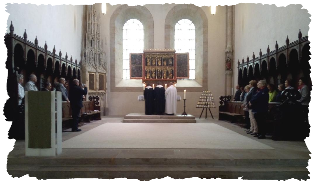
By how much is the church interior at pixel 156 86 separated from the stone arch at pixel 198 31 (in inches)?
2.3

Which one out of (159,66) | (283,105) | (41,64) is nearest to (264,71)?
(283,105)

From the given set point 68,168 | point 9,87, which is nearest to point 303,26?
point 68,168

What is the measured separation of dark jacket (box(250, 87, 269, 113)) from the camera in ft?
22.7

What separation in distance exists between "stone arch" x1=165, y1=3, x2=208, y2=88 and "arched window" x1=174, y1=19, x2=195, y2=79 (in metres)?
0.29

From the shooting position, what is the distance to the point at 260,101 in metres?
6.93

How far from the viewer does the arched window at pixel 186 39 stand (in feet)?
55.8

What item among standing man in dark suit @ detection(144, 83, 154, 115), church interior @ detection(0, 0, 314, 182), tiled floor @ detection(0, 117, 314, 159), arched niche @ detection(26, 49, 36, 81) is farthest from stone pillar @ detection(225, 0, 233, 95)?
arched niche @ detection(26, 49, 36, 81)

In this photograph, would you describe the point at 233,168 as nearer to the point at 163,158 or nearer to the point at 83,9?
the point at 163,158

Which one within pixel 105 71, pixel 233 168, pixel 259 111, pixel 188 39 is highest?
pixel 188 39

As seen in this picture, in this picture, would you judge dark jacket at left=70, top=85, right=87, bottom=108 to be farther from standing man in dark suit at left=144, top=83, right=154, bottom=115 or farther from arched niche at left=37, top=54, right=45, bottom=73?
standing man in dark suit at left=144, top=83, right=154, bottom=115

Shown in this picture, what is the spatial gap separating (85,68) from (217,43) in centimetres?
764

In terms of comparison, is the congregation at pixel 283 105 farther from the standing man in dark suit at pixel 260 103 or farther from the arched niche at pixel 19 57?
the arched niche at pixel 19 57

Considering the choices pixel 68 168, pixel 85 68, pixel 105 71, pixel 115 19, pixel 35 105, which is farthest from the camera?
pixel 115 19

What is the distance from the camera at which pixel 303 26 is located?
27.7ft
